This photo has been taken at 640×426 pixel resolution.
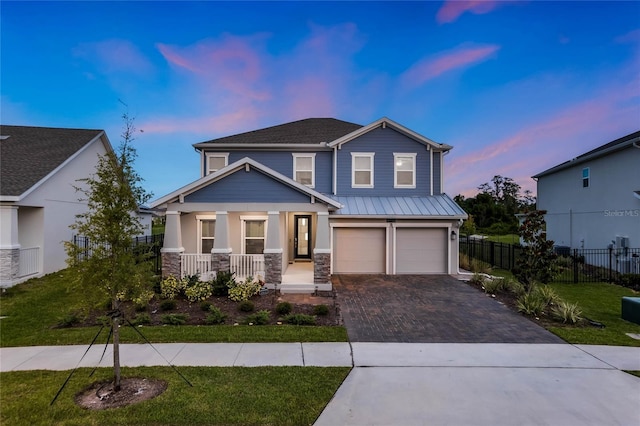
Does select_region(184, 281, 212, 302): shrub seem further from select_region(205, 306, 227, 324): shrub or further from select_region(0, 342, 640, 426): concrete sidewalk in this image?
select_region(0, 342, 640, 426): concrete sidewalk

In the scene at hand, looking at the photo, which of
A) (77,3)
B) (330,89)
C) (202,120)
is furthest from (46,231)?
(330,89)

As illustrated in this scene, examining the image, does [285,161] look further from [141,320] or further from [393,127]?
[141,320]

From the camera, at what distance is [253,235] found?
12.8 m

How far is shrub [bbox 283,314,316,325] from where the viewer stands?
7.19m

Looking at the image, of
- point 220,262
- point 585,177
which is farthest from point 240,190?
point 585,177

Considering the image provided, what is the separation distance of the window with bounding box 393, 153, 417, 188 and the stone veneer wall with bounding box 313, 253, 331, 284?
6.08m

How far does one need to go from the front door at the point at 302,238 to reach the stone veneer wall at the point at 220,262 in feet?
15.2

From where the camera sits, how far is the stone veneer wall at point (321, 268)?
10.6 meters

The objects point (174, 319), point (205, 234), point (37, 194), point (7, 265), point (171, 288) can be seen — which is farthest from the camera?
point (205, 234)

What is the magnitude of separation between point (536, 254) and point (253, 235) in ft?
34.9

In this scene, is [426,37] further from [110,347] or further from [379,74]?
[110,347]

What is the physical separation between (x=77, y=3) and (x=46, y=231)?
9368 mm

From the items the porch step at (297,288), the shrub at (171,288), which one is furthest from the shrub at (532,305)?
the shrub at (171,288)

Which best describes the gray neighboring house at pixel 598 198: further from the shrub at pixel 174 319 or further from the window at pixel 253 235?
the shrub at pixel 174 319
